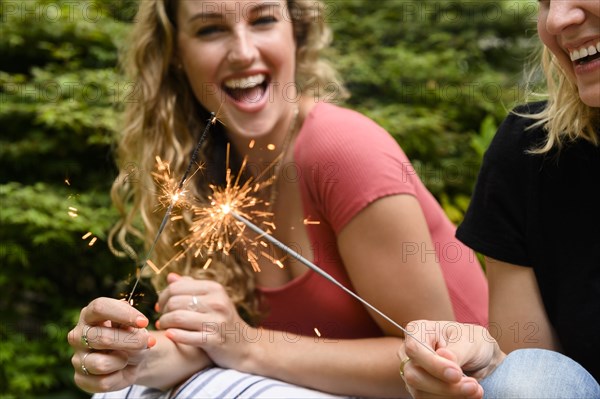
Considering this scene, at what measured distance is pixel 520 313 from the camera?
1881 mm

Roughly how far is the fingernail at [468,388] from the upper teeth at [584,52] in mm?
741

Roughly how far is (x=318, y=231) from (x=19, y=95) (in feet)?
5.66

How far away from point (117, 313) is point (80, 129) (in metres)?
1.71

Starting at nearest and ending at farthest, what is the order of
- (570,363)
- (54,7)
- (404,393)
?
1. (570,363)
2. (404,393)
3. (54,7)

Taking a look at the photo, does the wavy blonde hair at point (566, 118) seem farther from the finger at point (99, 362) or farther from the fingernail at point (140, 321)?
the finger at point (99, 362)

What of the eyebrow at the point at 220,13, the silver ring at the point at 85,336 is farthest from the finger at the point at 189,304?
the eyebrow at the point at 220,13

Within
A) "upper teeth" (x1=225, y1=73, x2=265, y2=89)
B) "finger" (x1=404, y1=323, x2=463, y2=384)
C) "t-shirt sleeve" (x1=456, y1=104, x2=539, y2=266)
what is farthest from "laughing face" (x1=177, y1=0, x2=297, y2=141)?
"finger" (x1=404, y1=323, x2=463, y2=384)

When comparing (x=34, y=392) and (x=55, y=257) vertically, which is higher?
(x=55, y=257)

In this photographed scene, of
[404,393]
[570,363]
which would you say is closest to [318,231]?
[404,393]

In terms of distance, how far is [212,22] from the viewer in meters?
2.26

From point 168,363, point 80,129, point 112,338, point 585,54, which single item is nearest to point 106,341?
point 112,338

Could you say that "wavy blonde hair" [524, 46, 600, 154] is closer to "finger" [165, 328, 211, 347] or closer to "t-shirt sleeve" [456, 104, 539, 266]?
"t-shirt sleeve" [456, 104, 539, 266]

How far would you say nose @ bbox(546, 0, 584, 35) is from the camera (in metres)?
1.60

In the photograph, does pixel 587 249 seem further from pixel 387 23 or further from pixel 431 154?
pixel 387 23
